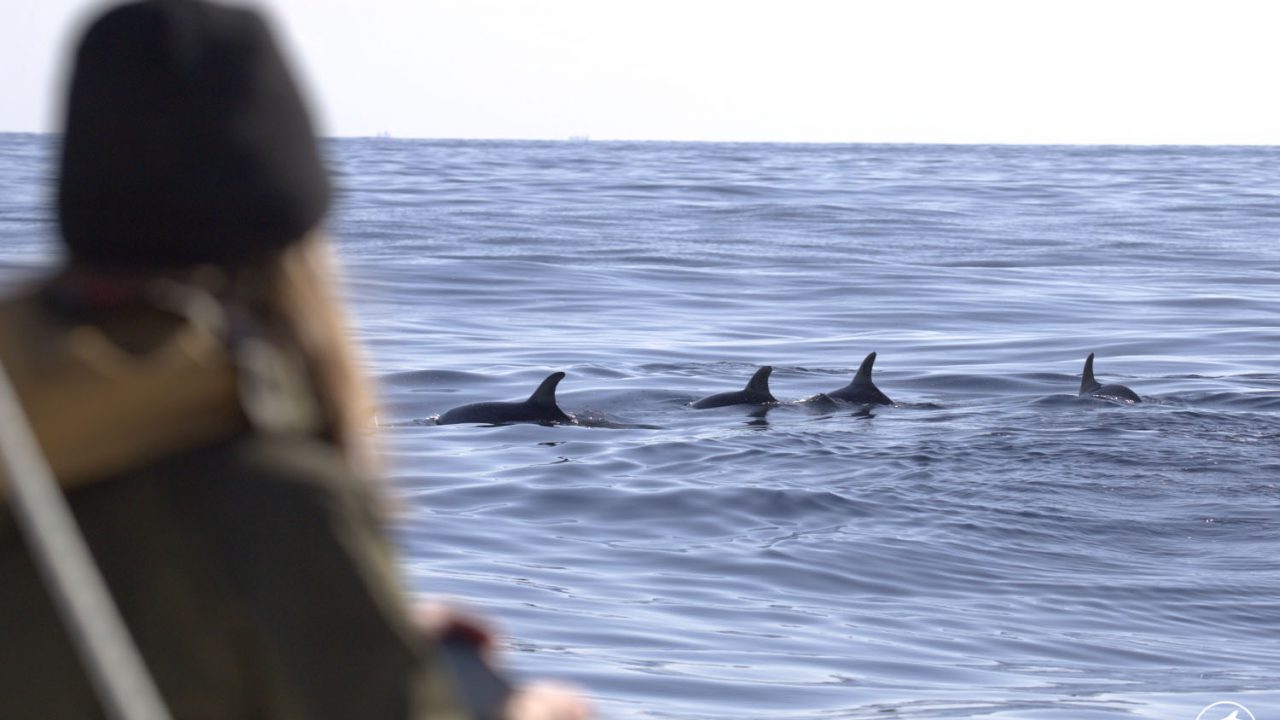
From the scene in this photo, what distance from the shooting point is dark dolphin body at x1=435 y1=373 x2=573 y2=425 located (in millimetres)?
13070

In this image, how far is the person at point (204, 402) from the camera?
134 centimetres

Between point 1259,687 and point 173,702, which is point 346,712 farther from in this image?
point 1259,687

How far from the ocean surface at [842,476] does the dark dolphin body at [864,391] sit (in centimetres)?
29

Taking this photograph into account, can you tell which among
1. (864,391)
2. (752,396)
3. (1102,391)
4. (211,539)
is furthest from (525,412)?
(211,539)

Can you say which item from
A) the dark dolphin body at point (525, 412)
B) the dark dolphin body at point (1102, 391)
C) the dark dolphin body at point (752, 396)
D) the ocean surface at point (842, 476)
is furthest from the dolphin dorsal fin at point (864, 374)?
the dark dolphin body at point (525, 412)

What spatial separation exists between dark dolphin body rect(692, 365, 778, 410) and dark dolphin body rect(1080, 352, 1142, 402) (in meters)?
2.58

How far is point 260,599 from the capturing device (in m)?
1.34

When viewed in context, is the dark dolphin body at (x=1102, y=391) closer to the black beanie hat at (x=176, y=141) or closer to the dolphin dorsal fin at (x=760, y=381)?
the dolphin dorsal fin at (x=760, y=381)

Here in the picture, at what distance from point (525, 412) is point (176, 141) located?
463 inches

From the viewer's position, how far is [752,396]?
13.8 metres

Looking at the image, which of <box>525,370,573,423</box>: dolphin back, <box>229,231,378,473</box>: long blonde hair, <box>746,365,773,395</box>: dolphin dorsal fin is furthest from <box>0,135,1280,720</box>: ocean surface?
<box>525,370,573,423</box>: dolphin back

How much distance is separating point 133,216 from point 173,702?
15.8 inches

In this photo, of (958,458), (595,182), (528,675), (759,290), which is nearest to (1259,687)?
(528,675)

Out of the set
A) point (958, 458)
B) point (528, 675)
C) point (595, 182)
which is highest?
point (528, 675)
